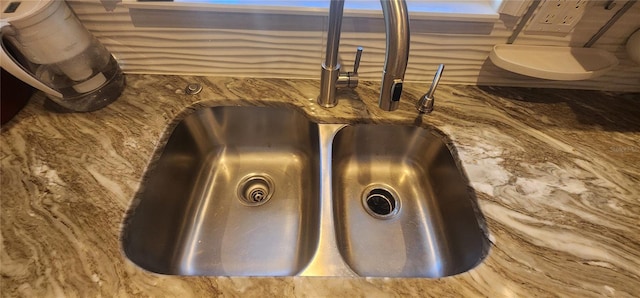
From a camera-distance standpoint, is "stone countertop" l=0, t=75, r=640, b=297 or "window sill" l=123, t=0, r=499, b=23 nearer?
"stone countertop" l=0, t=75, r=640, b=297

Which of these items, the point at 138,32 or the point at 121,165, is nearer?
the point at 121,165

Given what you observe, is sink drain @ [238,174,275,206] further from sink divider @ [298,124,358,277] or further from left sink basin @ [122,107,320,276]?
sink divider @ [298,124,358,277]

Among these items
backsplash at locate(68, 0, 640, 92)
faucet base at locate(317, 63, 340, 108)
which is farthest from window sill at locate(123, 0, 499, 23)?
faucet base at locate(317, 63, 340, 108)

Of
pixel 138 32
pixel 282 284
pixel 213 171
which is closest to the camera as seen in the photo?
pixel 282 284

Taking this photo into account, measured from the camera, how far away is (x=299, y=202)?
0.80 metres

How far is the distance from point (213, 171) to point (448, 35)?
25.9 inches

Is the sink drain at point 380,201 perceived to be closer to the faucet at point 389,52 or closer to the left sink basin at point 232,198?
the left sink basin at point 232,198

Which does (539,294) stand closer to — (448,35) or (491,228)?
(491,228)

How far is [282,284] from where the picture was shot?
0.49 meters

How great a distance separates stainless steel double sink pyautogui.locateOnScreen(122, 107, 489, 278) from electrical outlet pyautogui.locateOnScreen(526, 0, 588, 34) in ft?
1.08

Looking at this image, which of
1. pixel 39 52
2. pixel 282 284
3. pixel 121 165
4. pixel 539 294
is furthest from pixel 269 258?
pixel 39 52

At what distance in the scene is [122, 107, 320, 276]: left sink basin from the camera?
655 mm

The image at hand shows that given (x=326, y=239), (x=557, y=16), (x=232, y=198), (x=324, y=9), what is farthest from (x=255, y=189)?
(x=557, y=16)

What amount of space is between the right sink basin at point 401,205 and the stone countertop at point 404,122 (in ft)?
0.15
